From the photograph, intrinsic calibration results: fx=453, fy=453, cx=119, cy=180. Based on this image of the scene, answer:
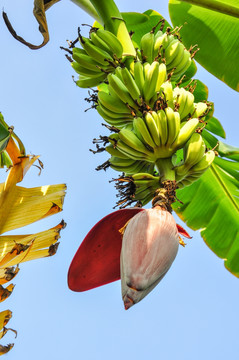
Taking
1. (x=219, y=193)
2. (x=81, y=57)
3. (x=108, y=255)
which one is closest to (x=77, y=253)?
(x=108, y=255)

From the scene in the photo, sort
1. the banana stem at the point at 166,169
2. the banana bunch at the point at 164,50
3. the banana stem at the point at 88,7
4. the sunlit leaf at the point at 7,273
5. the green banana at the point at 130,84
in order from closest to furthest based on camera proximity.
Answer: the sunlit leaf at the point at 7,273
the banana stem at the point at 166,169
the green banana at the point at 130,84
the banana bunch at the point at 164,50
the banana stem at the point at 88,7

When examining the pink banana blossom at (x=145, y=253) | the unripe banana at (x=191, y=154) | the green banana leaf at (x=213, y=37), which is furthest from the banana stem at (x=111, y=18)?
the pink banana blossom at (x=145, y=253)

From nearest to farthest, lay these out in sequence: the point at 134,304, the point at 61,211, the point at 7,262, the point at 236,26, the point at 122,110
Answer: the point at 134,304, the point at 7,262, the point at 61,211, the point at 122,110, the point at 236,26

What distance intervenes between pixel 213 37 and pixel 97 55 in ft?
2.52

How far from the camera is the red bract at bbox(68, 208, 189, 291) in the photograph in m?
1.03

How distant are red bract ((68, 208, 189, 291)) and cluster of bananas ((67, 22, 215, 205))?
0.53 feet

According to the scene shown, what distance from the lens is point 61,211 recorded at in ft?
3.80

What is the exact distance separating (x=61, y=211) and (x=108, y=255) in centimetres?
19

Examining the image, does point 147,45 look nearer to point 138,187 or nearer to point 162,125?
point 162,125

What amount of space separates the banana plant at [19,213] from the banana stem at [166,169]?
260mm

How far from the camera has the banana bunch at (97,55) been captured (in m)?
1.31

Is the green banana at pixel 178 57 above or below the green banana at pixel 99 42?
below

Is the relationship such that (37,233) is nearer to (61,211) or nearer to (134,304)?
(61,211)

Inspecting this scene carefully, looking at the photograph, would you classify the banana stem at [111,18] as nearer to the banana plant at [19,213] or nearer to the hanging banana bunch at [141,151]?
the hanging banana bunch at [141,151]
